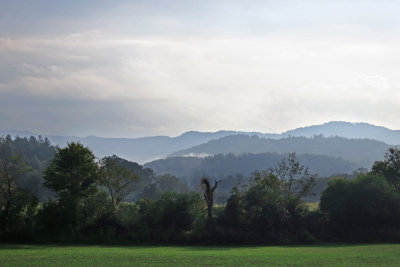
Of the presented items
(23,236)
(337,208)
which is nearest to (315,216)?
(337,208)

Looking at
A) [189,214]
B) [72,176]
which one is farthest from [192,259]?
[72,176]

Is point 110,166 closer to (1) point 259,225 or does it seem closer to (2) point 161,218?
(2) point 161,218

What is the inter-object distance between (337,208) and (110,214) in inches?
862

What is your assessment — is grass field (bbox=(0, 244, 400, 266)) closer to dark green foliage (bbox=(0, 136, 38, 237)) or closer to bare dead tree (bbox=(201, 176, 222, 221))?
dark green foliage (bbox=(0, 136, 38, 237))

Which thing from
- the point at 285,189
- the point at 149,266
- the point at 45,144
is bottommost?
the point at 149,266

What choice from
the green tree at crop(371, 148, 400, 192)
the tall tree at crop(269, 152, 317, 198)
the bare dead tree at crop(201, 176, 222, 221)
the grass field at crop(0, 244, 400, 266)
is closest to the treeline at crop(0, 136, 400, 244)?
the bare dead tree at crop(201, 176, 222, 221)

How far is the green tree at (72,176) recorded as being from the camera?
1554 inches

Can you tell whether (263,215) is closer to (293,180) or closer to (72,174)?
(293,180)

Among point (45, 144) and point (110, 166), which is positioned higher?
point (45, 144)

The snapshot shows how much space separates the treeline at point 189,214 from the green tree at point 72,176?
0.29 feet

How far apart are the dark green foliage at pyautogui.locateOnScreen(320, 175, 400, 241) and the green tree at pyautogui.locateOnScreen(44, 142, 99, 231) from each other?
23.3 meters

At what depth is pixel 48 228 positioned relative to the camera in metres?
37.7

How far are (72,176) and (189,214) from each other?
11609 millimetres

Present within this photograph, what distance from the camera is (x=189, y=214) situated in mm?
39938
